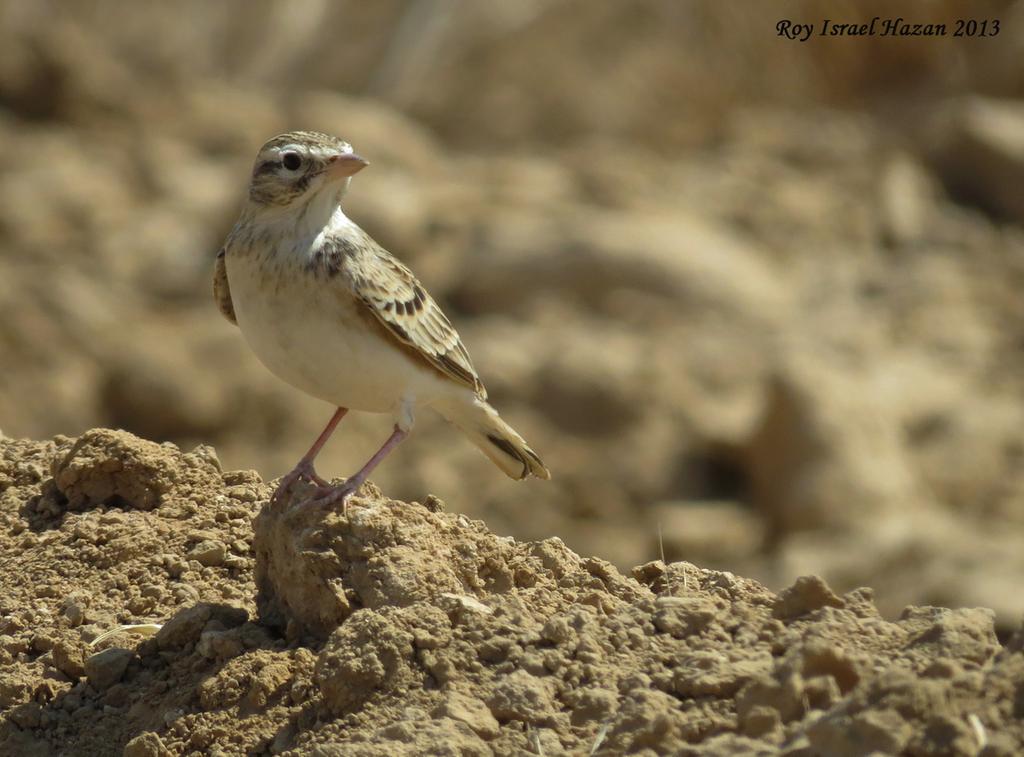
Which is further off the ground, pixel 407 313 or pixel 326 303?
pixel 407 313

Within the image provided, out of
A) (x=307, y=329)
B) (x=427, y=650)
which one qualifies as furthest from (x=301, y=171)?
(x=427, y=650)

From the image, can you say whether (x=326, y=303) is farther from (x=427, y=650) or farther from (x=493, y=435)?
(x=427, y=650)

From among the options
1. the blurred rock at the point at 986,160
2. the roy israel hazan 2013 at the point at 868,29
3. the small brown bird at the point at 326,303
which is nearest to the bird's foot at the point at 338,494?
the small brown bird at the point at 326,303

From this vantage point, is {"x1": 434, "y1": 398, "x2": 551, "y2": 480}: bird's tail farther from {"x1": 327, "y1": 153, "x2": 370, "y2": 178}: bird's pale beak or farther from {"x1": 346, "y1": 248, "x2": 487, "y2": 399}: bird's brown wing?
{"x1": 327, "y1": 153, "x2": 370, "y2": 178}: bird's pale beak

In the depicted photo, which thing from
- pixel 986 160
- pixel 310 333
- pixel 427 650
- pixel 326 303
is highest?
pixel 986 160

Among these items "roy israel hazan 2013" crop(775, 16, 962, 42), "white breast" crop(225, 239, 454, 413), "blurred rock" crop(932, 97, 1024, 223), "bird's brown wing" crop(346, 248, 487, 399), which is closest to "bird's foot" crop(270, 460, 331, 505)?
"white breast" crop(225, 239, 454, 413)

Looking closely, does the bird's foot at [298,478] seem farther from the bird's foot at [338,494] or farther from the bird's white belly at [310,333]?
the bird's white belly at [310,333]
